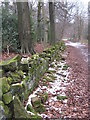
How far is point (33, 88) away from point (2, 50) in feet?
11.0

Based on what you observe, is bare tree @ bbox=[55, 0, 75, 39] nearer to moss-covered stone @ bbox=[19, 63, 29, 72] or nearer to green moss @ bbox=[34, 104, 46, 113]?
moss-covered stone @ bbox=[19, 63, 29, 72]

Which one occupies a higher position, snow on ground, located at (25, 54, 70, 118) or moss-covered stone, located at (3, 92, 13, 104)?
moss-covered stone, located at (3, 92, 13, 104)

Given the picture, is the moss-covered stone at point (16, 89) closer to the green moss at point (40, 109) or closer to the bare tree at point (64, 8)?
the green moss at point (40, 109)

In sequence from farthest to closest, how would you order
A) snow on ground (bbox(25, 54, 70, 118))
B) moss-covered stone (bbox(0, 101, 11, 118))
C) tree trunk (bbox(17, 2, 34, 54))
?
tree trunk (bbox(17, 2, 34, 54)) → snow on ground (bbox(25, 54, 70, 118)) → moss-covered stone (bbox(0, 101, 11, 118))

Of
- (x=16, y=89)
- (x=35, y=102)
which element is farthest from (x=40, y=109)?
(x=16, y=89)

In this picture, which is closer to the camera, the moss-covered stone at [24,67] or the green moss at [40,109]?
the green moss at [40,109]

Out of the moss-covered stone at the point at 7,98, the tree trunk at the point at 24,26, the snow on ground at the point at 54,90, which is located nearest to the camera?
the moss-covered stone at the point at 7,98

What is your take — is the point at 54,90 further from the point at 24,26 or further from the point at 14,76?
the point at 24,26

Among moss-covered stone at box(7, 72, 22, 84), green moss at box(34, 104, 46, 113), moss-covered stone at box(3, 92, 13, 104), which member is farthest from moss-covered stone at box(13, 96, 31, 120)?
green moss at box(34, 104, 46, 113)

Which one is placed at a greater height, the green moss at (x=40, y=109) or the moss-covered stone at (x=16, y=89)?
the moss-covered stone at (x=16, y=89)

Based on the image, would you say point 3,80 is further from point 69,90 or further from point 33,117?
point 69,90

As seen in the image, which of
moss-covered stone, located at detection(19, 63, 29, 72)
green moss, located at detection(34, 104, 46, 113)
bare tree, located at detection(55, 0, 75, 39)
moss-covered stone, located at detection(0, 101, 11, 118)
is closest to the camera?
moss-covered stone, located at detection(0, 101, 11, 118)

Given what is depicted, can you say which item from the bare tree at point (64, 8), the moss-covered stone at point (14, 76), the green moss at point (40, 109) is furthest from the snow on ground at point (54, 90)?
the bare tree at point (64, 8)

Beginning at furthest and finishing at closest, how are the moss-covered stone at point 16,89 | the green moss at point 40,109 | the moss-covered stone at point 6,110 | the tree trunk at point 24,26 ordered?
Answer: the tree trunk at point 24,26 < the green moss at point 40,109 < the moss-covered stone at point 16,89 < the moss-covered stone at point 6,110
